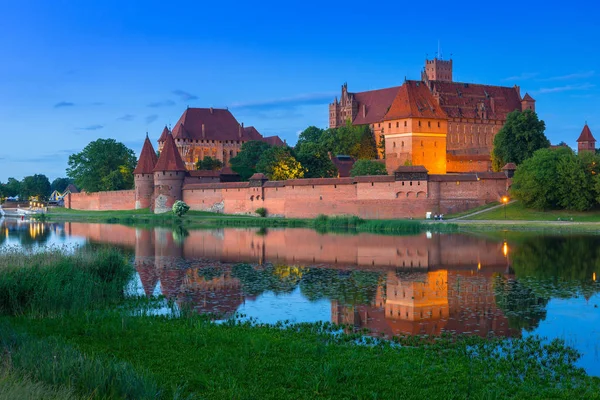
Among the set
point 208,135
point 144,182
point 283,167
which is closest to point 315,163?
point 283,167

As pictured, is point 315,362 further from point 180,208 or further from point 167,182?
point 167,182

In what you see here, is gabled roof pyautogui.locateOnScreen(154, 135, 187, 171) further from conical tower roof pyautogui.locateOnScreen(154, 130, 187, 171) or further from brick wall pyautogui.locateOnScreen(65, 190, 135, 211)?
brick wall pyautogui.locateOnScreen(65, 190, 135, 211)

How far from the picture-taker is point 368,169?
47.4 meters

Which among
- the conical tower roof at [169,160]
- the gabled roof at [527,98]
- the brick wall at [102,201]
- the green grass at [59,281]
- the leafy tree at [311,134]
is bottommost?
the green grass at [59,281]

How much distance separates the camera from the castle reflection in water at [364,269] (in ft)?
34.3

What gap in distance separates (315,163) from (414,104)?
805 cm

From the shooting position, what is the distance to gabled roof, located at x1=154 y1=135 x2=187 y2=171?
4709 centimetres

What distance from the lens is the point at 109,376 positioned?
226 inches

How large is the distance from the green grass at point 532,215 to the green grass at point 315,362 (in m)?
25.6

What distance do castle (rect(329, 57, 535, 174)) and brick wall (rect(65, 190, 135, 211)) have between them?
63.9 ft

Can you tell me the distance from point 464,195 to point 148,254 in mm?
20672

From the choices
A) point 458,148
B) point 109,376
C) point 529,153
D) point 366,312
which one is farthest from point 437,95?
point 109,376

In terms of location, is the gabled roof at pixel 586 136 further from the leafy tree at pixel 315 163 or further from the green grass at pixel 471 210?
the green grass at pixel 471 210

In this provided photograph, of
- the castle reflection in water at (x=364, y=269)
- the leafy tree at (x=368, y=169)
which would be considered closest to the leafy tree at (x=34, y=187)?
the leafy tree at (x=368, y=169)
